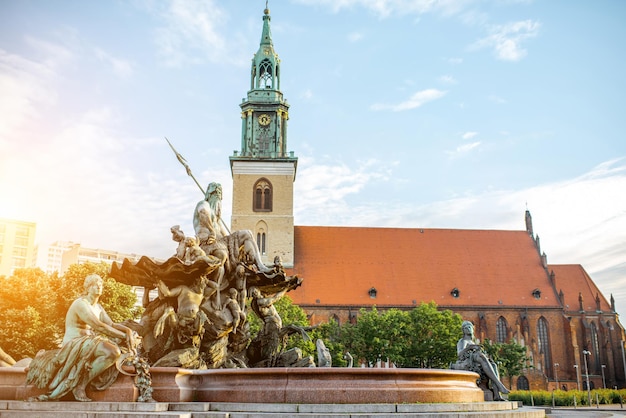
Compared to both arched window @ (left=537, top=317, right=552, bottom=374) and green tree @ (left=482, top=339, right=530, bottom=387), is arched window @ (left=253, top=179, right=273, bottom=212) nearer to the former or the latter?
green tree @ (left=482, top=339, right=530, bottom=387)

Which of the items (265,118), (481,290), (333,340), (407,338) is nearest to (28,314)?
(333,340)

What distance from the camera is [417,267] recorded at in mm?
61469

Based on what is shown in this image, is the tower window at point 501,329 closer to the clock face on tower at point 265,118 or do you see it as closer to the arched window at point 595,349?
the arched window at point 595,349

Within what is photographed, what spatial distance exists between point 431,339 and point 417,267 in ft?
48.4

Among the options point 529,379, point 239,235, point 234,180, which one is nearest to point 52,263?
point 234,180

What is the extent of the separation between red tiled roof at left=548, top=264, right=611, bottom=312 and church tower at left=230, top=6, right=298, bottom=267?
27512mm

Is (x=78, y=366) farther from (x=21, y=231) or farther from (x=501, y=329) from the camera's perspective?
(x=21, y=231)

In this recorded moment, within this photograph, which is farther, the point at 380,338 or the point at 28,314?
the point at 380,338

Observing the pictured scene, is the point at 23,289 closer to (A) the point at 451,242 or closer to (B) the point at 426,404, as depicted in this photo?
(B) the point at 426,404

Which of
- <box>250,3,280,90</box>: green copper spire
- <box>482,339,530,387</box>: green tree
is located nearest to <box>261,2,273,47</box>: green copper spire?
<box>250,3,280,90</box>: green copper spire

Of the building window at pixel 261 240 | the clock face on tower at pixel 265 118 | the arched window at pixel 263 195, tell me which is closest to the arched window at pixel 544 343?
the building window at pixel 261 240

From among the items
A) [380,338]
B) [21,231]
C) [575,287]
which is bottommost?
[380,338]

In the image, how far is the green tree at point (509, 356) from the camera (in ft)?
169

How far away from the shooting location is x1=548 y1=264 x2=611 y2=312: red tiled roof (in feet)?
205
